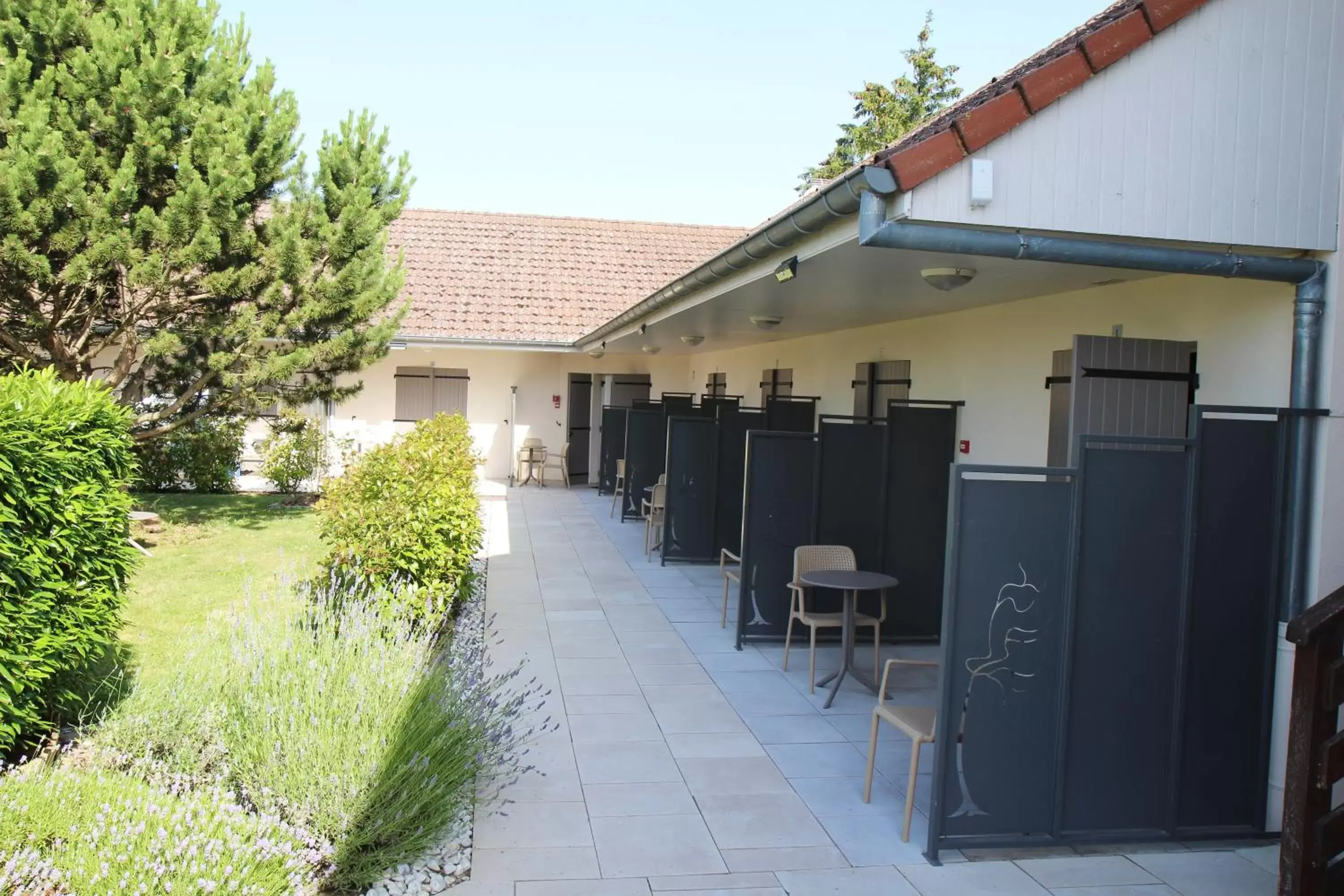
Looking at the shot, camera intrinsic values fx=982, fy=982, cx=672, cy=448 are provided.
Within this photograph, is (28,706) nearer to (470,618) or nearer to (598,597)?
(470,618)

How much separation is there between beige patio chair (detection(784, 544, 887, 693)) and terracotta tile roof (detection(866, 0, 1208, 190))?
3.50m

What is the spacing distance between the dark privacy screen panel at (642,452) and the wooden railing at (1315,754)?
1085 cm

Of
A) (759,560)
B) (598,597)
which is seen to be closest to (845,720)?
(759,560)

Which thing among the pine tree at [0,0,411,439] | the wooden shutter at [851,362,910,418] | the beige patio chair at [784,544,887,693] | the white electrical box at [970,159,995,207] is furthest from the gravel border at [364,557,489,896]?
the pine tree at [0,0,411,439]

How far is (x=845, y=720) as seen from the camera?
20.8 ft

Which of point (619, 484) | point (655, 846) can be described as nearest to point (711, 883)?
point (655, 846)

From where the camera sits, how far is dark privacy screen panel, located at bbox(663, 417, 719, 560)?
11398 mm

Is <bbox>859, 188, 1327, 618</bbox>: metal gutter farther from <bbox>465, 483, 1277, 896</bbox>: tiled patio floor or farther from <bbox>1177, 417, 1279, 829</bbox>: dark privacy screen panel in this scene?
<bbox>465, 483, 1277, 896</bbox>: tiled patio floor

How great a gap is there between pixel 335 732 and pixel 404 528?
3.01 metres

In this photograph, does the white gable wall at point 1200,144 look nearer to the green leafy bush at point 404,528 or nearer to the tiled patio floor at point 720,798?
the tiled patio floor at point 720,798

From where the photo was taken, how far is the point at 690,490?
11656 millimetres

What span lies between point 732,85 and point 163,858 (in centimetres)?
1829

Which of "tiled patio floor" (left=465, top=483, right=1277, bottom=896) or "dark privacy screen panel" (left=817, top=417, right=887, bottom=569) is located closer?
"tiled patio floor" (left=465, top=483, right=1277, bottom=896)

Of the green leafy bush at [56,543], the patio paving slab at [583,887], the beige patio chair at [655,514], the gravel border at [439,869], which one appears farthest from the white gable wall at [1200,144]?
the beige patio chair at [655,514]
